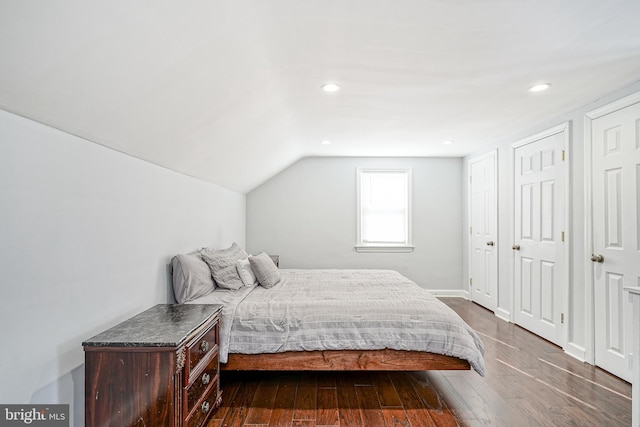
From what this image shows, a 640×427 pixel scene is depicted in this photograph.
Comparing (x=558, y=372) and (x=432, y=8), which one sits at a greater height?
(x=432, y=8)

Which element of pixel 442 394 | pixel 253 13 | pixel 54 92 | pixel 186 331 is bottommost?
pixel 442 394

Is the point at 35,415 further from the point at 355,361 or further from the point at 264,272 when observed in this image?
the point at 264,272

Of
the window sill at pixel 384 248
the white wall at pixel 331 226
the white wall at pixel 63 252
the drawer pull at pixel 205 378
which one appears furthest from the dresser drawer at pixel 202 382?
the window sill at pixel 384 248

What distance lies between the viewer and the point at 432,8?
1.57m

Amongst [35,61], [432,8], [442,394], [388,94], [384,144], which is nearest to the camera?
[35,61]

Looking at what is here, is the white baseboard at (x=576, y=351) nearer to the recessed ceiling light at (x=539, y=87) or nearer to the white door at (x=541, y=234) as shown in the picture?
the white door at (x=541, y=234)

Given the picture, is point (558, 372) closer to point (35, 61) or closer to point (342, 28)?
point (342, 28)

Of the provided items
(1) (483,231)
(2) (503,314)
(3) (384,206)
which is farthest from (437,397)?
(3) (384,206)

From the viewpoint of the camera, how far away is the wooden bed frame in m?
2.35

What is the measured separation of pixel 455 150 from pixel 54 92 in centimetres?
484

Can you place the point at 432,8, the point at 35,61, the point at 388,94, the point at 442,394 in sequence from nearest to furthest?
1. the point at 35,61
2. the point at 432,8
3. the point at 442,394
4. the point at 388,94

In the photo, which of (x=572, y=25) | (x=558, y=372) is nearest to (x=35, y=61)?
(x=572, y=25)

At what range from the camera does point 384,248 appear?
5562 mm

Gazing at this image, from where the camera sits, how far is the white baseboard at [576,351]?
3025 millimetres
